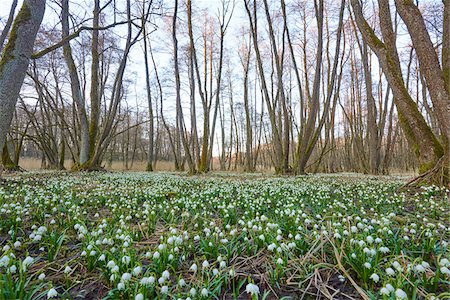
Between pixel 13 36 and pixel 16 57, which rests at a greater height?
pixel 13 36

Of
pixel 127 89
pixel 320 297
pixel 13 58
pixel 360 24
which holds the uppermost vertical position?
→ pixel 127 89

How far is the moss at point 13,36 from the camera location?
471 cm

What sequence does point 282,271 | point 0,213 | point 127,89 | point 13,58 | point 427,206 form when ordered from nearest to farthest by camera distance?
1. point 282,271
2. point 0,213
3. point 427,206
4. point 13,58
5. point 127,89

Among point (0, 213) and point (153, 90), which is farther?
point (153, 90)

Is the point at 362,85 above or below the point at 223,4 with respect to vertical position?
below

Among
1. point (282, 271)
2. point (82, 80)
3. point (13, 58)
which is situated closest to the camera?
point (282, 271)

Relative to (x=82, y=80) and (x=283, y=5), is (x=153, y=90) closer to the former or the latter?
(x=82, y=80)

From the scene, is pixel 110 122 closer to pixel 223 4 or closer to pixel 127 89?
pixel 223 4

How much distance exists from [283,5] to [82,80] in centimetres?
1740

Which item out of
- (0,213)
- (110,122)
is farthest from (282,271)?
(110,122)

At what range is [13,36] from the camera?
488 cm

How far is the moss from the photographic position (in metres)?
4.71

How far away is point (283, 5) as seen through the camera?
12.5 metres

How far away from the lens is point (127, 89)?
3114cm
